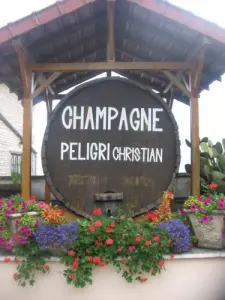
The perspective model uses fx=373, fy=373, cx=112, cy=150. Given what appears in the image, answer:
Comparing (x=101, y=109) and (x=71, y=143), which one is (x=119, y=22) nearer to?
(x=101, y=109)

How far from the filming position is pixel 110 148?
204 inches

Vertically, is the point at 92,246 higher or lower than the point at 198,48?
lower

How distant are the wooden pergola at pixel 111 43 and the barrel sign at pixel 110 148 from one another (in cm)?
35

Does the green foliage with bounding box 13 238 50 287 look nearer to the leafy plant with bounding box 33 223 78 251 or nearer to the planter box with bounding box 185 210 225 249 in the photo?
the leafy plant with bounding box 33 223 78 251

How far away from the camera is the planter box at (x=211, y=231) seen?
4504mm

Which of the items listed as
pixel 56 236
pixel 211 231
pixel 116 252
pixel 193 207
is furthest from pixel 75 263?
pixel 211 231

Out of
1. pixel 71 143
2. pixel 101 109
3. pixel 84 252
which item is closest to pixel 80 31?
pixel 101 109

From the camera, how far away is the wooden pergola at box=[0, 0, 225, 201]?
4629 millimetres

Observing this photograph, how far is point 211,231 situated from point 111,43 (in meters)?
2.83

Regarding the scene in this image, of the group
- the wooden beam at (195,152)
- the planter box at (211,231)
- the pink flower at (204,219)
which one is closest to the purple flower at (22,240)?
the planter box at (211,231)

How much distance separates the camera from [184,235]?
4.37 m

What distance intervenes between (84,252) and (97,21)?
3.32 m

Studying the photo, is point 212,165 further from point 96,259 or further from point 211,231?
point 96,259

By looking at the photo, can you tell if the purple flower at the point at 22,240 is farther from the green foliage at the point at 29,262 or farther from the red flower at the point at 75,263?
the red flower at the point at 75,263
